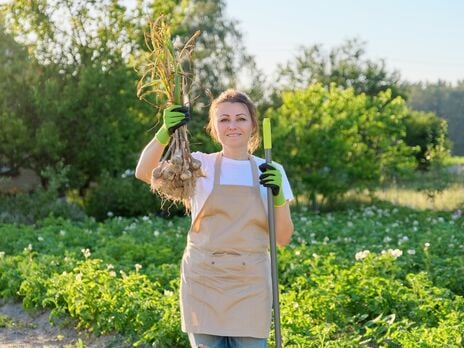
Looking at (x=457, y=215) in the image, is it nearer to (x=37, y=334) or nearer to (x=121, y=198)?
(x=121, y=198)

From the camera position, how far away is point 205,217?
10.2ft

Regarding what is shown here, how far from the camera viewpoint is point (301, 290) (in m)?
6.15

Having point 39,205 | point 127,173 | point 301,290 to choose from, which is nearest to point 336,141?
point 127,173

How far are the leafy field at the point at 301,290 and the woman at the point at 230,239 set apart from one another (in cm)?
147

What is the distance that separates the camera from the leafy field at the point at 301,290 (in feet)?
15.9

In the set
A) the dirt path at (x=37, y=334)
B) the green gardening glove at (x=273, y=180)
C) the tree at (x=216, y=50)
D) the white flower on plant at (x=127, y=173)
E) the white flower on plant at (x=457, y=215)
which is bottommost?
the white flower on plant at (x=457, y=215)

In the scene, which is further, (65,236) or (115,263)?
(65,236)

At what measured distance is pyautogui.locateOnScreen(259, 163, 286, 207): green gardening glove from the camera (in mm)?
3043

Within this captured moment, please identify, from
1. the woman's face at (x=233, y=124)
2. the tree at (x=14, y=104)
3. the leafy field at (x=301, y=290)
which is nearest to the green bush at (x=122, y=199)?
the tree at (x=14, y=104)

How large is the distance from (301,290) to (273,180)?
10.7ft

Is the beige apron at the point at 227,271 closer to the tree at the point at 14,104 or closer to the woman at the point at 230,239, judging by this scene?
the woman at the point at 230,239

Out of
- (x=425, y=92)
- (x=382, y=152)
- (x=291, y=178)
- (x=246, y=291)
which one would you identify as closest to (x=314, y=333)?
(x=246, y=291)

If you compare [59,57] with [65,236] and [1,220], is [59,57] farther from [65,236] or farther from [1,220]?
[65,236]

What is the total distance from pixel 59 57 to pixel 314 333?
35.8 ft
